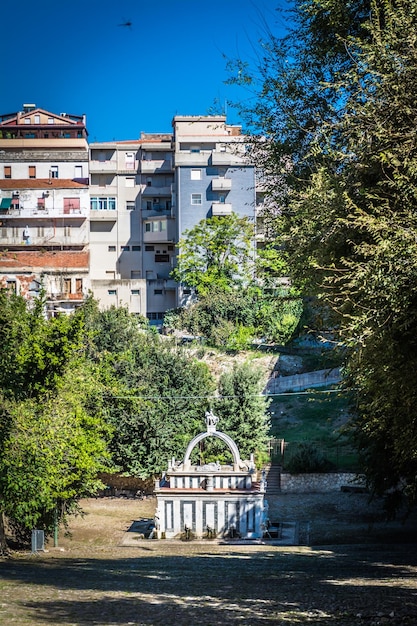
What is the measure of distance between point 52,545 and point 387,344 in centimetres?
2053

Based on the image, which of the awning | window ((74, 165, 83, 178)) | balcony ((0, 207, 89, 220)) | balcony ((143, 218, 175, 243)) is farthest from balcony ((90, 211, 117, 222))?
the awning

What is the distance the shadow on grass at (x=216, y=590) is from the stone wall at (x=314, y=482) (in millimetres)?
18946

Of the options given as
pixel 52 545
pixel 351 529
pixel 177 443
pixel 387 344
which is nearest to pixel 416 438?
pixel 387 344

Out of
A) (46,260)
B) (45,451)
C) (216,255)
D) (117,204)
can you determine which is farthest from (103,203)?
(45,451)

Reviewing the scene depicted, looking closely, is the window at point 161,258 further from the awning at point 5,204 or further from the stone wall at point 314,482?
the stone wall at point 314,482

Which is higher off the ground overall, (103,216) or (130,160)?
(130,160)

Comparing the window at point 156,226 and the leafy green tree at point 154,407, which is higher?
the window at point 156,226

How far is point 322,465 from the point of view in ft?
144

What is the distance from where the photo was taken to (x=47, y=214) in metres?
76.7

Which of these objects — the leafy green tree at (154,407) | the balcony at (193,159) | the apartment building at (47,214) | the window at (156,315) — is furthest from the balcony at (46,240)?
the leafy green tree at (154,407)

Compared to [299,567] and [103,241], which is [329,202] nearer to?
[299,567]

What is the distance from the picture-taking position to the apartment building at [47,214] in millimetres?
70062

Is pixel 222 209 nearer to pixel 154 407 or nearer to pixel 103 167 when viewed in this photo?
pixel 103 167

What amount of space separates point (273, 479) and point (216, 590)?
28.6 m
